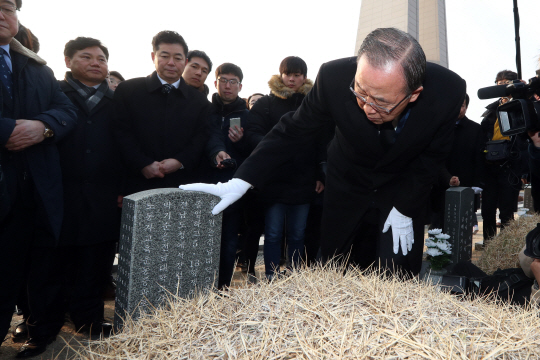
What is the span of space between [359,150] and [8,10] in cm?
207

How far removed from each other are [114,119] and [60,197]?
763 mm

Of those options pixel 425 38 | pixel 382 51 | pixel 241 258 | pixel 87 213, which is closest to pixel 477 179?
pixel 241 258

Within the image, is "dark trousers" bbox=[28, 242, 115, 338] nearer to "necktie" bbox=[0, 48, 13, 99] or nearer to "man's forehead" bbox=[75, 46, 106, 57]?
"necktie" bbox=[0, 48, 13, 99]

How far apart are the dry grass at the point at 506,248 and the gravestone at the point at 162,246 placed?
10.7 ft

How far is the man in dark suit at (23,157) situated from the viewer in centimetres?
222

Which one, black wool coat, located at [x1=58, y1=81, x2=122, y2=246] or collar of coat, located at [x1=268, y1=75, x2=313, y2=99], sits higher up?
collar of coat, located at [x1=268, y1=75, x2=313, y2=99]

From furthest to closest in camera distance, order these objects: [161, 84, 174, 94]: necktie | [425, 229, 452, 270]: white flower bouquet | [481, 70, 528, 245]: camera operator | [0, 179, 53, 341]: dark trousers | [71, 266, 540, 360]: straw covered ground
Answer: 1. [481, 70, 528, 245]: camera operator
2. [425, 229, 452, 270]: white flower bouquet
3. [161, 84, 174, 94]: necktie
4. [0, 179, 53, 341]: dark trousers
5. [71, 266, 540, 360]: straw covered ground

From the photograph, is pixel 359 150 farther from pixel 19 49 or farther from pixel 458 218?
pixel 458 218

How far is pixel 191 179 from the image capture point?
3.20m

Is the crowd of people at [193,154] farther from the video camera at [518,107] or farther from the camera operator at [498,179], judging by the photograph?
the camera operator at [498,179]

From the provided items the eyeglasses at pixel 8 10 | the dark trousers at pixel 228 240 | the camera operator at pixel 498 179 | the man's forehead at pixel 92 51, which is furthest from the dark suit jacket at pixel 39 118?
the camera operator at pixel 498 179

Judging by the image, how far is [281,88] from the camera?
150 inches

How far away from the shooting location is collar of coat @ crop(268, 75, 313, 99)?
3790 millimetres

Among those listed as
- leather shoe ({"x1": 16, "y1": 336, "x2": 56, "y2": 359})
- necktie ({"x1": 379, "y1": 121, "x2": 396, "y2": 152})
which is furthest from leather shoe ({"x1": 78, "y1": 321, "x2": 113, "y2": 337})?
necktie ({"x1": 379, "y1": 121, "x2": 396, "y2": 152})
